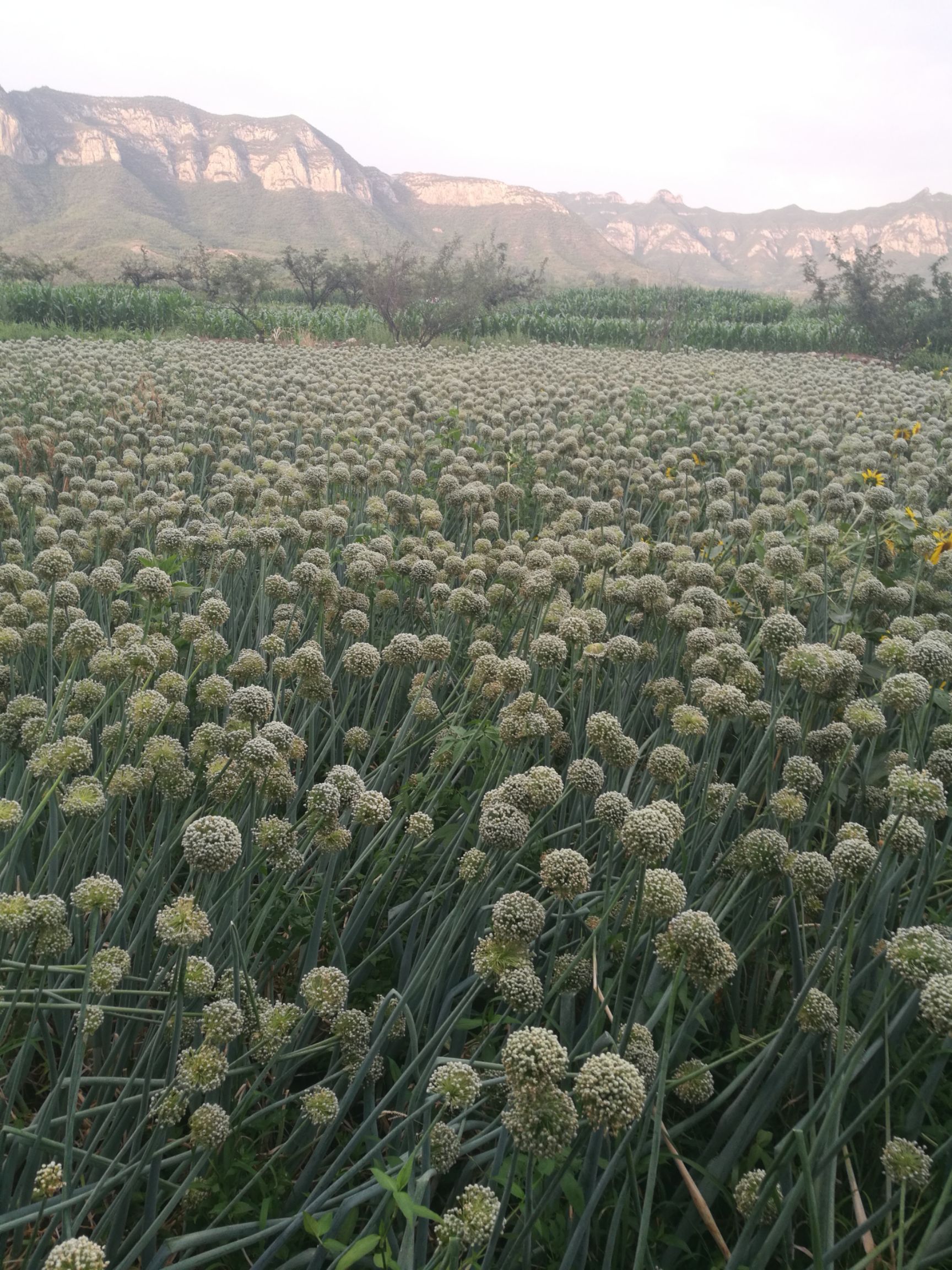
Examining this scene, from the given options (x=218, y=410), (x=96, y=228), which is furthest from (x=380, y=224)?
(x=218, y=410)

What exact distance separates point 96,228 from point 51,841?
122181 millimetres

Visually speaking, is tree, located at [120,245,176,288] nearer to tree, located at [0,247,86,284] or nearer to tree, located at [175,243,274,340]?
tree, located at [175,243,274,340]

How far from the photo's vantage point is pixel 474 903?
1814 mm

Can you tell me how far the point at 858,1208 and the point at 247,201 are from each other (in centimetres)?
16329

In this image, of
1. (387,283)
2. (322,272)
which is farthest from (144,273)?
(387,283)

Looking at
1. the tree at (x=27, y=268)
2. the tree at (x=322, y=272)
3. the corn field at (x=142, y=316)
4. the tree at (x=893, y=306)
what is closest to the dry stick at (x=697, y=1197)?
the corn field at (x=142, y=316)

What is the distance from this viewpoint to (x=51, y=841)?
2.17 m

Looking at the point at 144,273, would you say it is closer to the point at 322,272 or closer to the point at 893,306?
the point at 322,272

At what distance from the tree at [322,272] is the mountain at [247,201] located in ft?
183

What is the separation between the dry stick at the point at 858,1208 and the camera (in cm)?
151

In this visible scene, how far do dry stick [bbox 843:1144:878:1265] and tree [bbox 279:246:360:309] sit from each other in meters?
27.6

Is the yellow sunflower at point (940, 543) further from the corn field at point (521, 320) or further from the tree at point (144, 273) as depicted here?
the tree at point (144, 273)

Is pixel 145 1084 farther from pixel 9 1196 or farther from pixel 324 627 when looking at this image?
pixel 324 627

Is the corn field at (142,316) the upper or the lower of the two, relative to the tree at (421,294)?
lower
